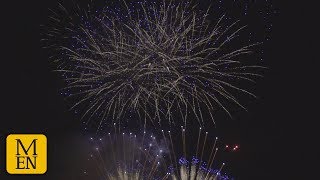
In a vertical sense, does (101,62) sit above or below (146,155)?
above

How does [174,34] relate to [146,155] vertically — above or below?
above

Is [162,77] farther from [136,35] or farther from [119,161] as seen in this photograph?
[119,161]

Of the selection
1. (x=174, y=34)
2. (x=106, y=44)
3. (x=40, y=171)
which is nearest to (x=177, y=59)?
(x=174, y=34)

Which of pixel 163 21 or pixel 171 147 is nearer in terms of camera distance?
pixel 163 21

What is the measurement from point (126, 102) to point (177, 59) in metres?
1.55

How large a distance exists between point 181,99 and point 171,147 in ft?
11.1

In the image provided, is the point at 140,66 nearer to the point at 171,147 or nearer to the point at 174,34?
the point at 174,34

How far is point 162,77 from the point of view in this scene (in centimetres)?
1761

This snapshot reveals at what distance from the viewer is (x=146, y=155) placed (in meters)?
20.5

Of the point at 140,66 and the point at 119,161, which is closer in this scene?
the point at 140,66

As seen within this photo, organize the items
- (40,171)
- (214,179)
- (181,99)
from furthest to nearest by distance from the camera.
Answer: (214,179) < (181,99) < (40,171)

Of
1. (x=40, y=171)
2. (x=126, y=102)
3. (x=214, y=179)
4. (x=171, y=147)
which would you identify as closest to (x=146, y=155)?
(x=171, y=147)

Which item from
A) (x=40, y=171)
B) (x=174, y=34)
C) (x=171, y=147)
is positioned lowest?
(x=40, y=171)

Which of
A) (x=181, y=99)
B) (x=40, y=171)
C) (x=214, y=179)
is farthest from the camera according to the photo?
(x=214, y=179)
